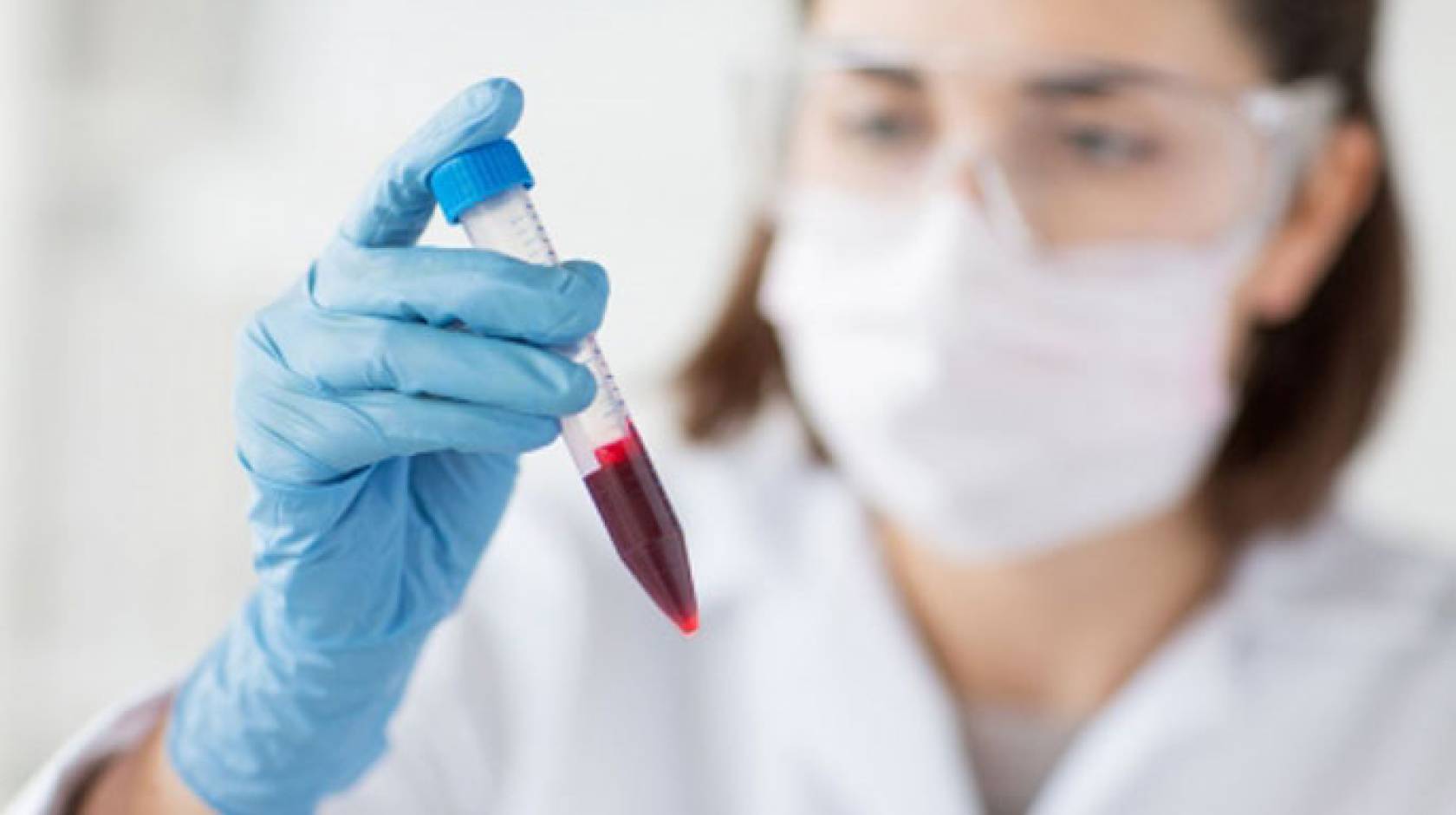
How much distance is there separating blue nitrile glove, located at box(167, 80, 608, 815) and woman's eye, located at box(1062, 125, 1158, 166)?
27.1 inches

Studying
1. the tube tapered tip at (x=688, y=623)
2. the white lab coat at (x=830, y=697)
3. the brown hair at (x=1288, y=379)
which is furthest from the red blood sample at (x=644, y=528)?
the brown hair at (x=1288, y=379)

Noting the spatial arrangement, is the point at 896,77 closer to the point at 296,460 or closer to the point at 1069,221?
the point at 1069,221

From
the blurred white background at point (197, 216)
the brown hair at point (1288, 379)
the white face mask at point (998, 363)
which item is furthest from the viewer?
the blurred white background at point (197, 216)

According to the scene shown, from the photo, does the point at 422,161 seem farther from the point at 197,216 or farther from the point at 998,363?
the point at 197,216

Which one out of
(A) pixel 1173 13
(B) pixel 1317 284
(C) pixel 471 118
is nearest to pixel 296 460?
(C) pixel 471 118

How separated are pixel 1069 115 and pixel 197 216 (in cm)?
168

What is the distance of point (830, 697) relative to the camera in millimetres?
1393

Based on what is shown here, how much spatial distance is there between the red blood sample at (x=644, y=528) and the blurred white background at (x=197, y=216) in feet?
5.02

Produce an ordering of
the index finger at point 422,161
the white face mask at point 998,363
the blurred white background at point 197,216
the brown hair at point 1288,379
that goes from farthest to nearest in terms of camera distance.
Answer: the blurred white background at point 197,216, the brown hair at point 1288,379, the white face mask at point 998,363, the index finger at point 422,161

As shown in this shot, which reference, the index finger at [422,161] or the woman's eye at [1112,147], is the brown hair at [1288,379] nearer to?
the woman's eye at [1112,147]

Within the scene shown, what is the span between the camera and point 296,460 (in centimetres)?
75

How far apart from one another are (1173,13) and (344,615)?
0.88m

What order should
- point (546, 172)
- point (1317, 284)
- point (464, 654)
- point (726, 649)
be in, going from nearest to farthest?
point (464, 654) < point (726, 649) < point (1317, 284) < point (546, 172)

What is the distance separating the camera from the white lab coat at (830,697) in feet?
4.29
